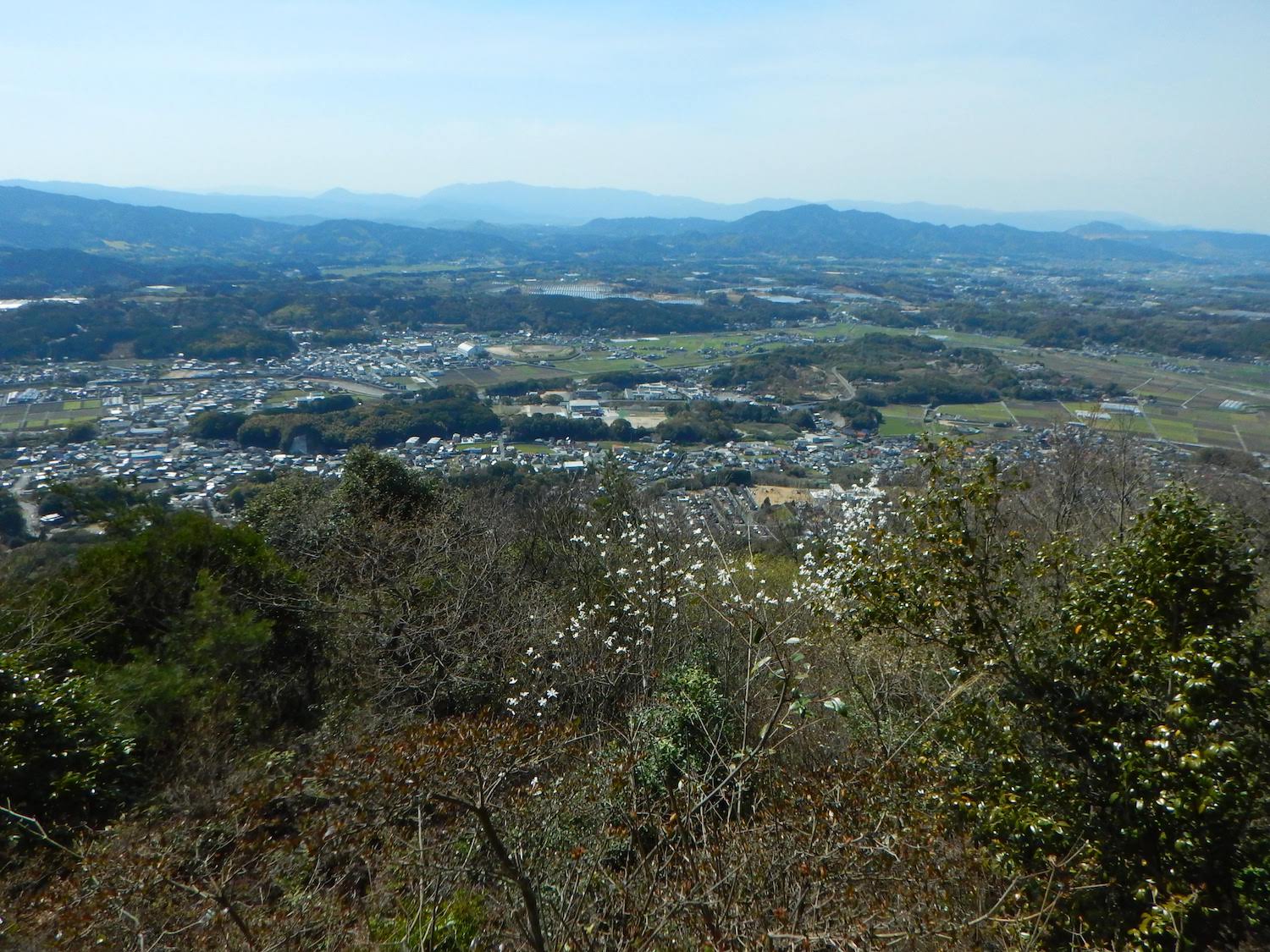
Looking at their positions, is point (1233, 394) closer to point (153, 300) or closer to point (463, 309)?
point (463, 309)

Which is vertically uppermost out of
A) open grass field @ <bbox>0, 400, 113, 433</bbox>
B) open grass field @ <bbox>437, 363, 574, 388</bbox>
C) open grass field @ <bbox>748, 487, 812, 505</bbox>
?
open grass field @ <bbox>748, 487, 812, 505</bbox>

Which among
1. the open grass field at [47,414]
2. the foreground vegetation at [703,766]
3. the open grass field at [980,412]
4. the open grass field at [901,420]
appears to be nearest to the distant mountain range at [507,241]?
the open grass field at [47,414]

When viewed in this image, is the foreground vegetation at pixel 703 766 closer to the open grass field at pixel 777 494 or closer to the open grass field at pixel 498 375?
the open grass field at pixel 777 494

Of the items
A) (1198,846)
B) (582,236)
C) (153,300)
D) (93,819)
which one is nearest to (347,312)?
(153,300)

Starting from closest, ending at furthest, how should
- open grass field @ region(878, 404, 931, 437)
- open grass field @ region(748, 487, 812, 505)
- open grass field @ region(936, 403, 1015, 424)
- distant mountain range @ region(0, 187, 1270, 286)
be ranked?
open grass field @ region(748, 487, 812, 505) < open grass field @ region(878, 404, 931, 437) < open grass field @ region(936, 403, 1015, 424) < distant mountain range @ region(0, 187, 1270, 286)

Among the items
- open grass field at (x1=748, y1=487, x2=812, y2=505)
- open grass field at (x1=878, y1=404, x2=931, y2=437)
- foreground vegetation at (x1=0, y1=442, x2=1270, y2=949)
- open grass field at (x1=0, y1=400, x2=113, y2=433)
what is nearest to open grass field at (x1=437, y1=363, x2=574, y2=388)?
open grass field at (x1=0, y1=400, x2=113, y2=433)

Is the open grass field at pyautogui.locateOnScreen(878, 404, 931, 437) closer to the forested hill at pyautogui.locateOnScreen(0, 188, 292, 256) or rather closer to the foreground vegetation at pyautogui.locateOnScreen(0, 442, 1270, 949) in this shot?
the foreground vegetation at pyautogui.locateOnScreen(0, 442, 1270, 949)

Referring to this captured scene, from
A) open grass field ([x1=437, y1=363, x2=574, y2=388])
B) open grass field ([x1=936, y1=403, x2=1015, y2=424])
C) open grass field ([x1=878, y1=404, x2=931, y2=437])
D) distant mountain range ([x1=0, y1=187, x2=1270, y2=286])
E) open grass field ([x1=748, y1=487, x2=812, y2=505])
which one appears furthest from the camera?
distant mountain range ([x1=0, y1=187, x2=1270, y2=286])
